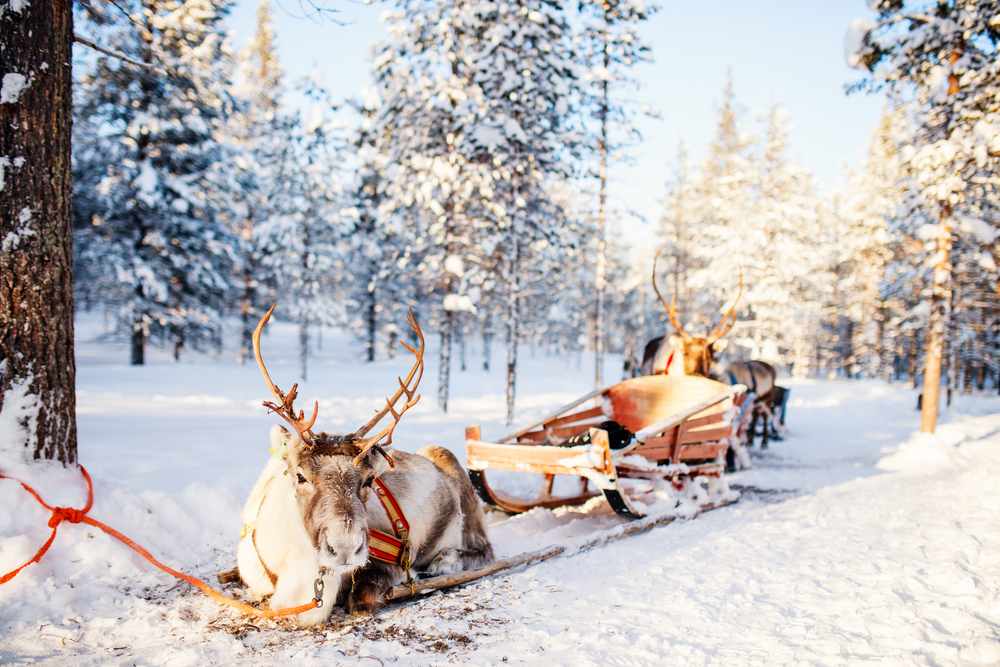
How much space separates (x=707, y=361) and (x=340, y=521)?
310 inches

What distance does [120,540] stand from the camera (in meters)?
3.56

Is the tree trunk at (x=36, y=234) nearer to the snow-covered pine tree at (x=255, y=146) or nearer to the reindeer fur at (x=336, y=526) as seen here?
the reindeer fur at (x=336, y=526)

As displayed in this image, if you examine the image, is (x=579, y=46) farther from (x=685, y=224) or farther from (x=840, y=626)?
(x=685, y=224)

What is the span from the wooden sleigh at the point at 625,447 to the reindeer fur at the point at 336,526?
1.02m

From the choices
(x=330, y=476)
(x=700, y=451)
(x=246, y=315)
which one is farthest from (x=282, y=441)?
(x=246, y=315)

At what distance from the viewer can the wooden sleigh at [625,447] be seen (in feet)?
15.7

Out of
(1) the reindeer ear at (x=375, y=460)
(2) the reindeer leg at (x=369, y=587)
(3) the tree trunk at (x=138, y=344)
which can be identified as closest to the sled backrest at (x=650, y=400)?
(2) the reindeer leg at (x=369, y=587)

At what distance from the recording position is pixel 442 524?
400cm

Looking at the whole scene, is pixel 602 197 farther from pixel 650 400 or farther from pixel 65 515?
pixel 65 515

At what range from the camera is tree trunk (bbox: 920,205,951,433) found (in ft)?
35.2

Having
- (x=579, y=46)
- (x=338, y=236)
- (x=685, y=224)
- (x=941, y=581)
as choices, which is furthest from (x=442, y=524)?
(x=685, y=224)

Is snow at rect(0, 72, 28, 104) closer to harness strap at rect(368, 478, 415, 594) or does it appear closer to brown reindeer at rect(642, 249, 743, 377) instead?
harness strap at rect(368, 478, 415, 594)

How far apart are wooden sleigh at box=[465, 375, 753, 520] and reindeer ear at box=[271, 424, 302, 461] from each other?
7.60ft

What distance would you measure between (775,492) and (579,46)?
41.2ft
